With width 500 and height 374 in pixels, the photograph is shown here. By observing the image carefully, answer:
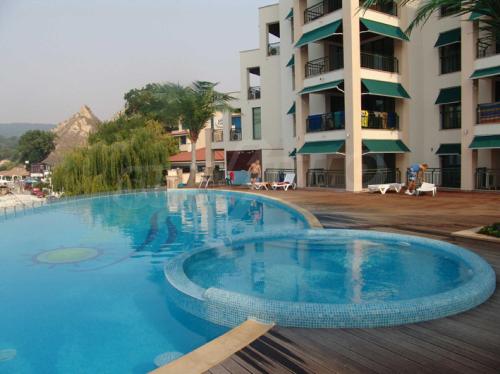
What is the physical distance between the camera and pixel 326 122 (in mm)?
21766

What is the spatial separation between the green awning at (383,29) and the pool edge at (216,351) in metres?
18.3

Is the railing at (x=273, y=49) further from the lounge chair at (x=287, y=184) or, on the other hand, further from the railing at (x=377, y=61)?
the lounge chair at (x=287, y=184)

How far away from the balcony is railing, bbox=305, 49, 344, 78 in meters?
2.57

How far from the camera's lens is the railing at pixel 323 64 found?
2283 cm

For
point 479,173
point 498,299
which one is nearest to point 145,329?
point 498,299

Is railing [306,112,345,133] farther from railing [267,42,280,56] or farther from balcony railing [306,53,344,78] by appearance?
railing [267,42,280,56]

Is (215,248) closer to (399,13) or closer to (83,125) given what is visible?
(399,13)

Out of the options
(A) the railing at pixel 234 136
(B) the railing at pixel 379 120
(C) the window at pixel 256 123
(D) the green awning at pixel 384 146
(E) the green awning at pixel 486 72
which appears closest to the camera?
(E) the green awning at pixel 486 72

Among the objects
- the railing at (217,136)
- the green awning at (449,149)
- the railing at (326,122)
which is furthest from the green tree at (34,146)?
the green awning at (449,149)

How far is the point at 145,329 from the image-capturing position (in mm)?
5641

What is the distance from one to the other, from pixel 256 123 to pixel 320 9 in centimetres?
947

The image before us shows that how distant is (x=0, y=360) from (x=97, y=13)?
22.1m

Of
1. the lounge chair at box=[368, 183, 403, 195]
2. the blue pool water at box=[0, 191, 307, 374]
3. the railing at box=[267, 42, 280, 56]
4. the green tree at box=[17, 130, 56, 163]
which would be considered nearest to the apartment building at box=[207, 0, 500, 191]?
the lounge chair at box=[368, 183, 403, 195]

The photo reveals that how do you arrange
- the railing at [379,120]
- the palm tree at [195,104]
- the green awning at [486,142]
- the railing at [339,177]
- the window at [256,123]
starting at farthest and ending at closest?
the window at [256,123], the palm tree at [195,104], the railing at [339,177], the railing at [379,120], the green awning at [486,142]
